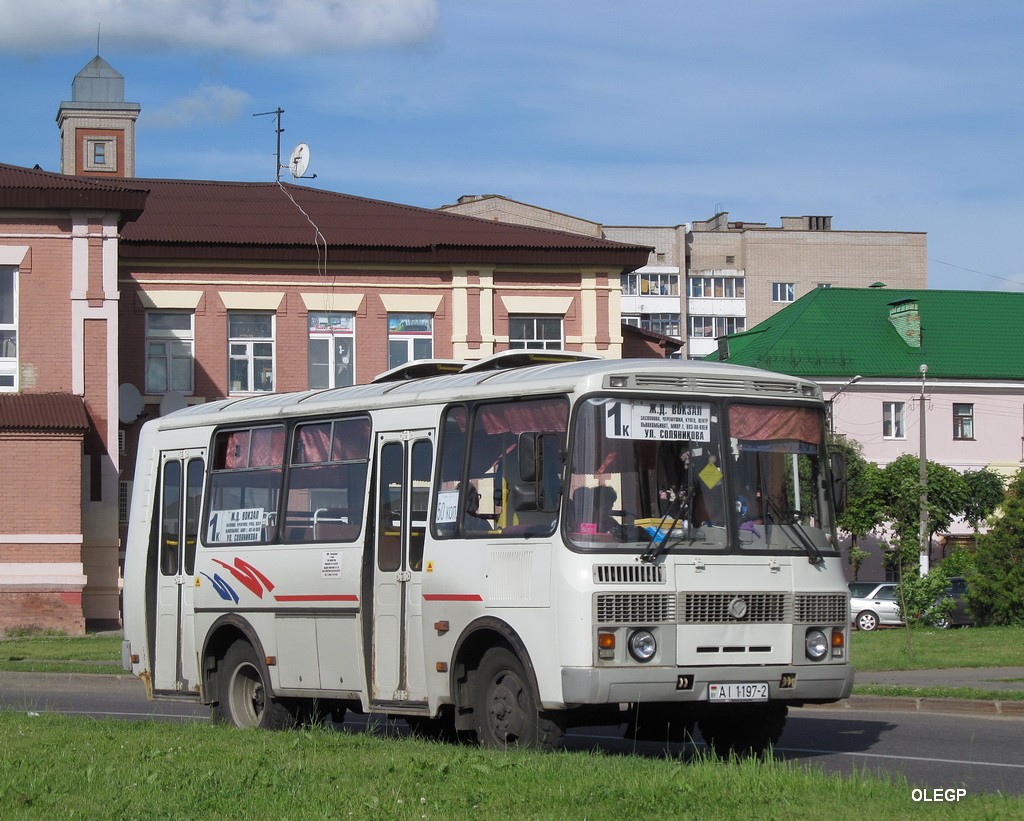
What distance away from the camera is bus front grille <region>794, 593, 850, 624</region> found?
1147cm

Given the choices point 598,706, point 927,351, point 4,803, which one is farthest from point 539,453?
point 927,351

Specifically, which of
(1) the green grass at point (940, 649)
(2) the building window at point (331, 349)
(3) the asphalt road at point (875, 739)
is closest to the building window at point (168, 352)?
(2) the building window at point (331, 349)

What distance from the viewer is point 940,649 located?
24219 mm

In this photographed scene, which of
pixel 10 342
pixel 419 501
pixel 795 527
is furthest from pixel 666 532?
pixel 10 342

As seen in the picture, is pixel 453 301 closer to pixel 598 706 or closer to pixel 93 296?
pixel 93 296

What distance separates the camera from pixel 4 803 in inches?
337

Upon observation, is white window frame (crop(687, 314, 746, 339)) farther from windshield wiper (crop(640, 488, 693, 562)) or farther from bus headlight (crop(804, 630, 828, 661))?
windshield wiper (crop(640, 488, 693, 562))

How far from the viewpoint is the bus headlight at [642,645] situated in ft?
35.4

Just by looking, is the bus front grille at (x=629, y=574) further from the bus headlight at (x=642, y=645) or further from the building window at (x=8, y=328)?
the building window at (x=8, y=328)

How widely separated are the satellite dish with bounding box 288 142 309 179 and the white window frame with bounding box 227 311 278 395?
29.1ft

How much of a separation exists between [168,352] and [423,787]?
3147 centimetres

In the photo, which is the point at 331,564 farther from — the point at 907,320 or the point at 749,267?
the point at 749,267

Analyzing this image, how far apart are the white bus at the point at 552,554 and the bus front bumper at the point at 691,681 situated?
14 mm

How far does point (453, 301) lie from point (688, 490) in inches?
1177
